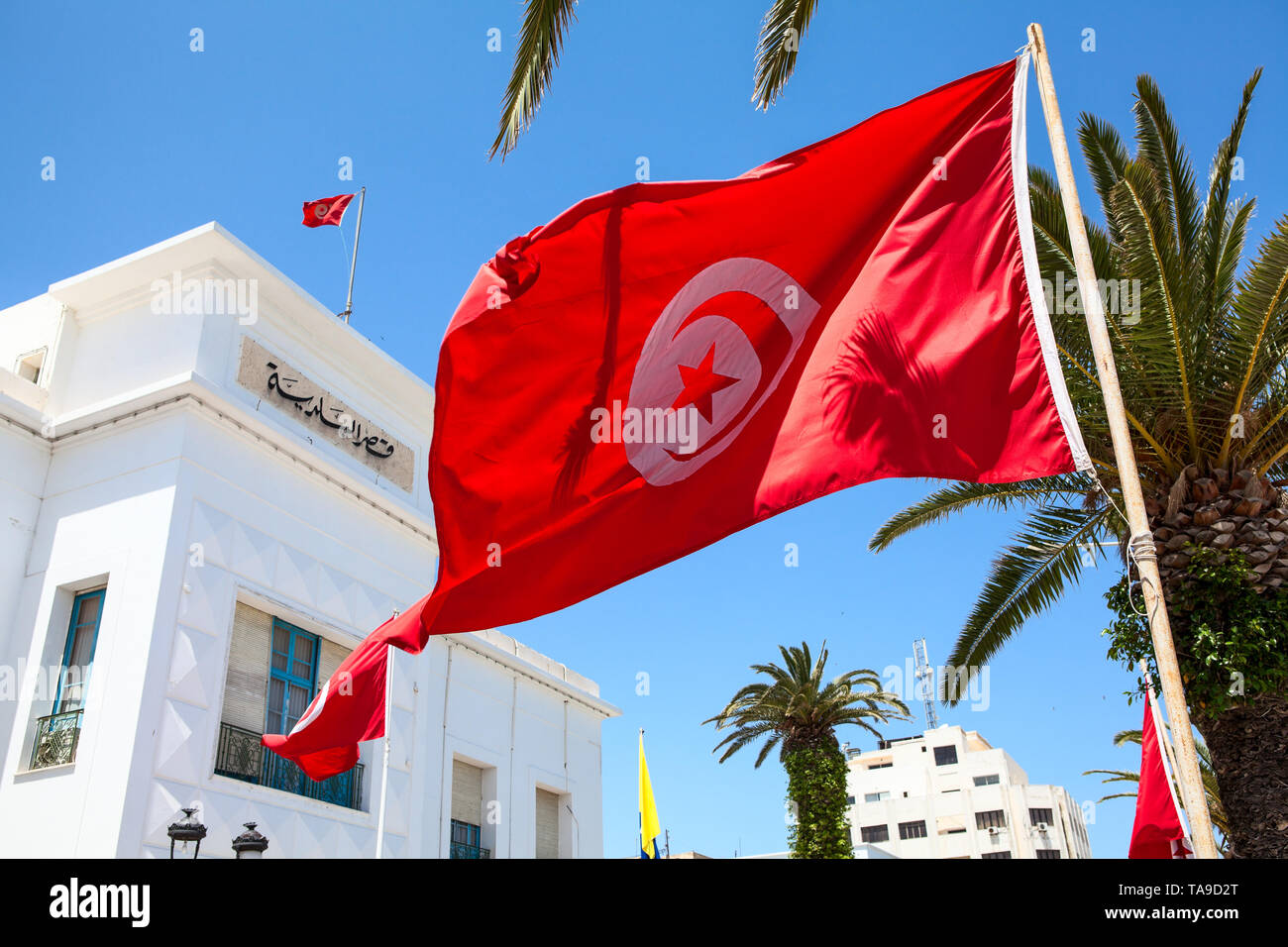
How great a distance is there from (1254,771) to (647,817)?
54.0ft

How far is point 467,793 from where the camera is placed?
2041cm

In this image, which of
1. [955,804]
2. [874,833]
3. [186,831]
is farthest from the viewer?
[874,833]

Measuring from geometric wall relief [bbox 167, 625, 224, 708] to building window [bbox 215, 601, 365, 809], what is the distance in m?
0.45

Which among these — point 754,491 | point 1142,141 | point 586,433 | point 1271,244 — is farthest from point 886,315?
point 1142,141

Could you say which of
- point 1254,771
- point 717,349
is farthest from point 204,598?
point 1254,771

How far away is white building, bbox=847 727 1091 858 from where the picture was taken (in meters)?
76.1

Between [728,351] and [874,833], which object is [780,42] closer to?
[728,351]

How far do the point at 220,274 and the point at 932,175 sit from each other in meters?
13.6

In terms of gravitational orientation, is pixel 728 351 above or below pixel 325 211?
below

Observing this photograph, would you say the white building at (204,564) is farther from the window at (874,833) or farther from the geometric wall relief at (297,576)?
the window at (874,833)

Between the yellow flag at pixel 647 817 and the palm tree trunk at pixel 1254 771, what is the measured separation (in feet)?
50.9

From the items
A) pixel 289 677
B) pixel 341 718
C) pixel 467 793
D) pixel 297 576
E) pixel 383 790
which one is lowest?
pixel 383 790
